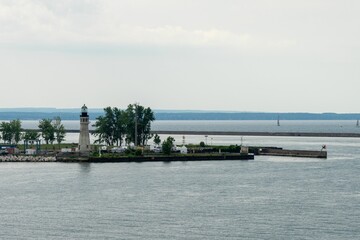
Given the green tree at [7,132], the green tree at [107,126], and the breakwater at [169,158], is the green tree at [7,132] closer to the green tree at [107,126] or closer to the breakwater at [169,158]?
the green tree at [107,126]

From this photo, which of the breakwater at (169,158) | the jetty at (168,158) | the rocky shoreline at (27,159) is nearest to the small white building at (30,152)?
the rocky shoreline at (27,159)

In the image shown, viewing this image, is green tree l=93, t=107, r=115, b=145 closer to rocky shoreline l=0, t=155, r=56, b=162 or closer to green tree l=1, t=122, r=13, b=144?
green tree l=1, t=122, r=13, b=144

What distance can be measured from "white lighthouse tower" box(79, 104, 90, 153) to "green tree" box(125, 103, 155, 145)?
80.4 feet

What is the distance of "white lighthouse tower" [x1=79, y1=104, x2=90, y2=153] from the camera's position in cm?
12825

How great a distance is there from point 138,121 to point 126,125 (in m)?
2.48

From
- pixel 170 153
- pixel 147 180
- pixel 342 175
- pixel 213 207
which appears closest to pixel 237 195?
pixel 213 207

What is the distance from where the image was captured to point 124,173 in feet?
353

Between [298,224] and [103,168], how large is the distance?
5547 cm

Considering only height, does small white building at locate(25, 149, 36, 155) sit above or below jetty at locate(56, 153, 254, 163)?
above

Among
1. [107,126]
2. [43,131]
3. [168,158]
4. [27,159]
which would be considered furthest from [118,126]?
[27,159]

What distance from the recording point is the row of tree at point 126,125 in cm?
15625

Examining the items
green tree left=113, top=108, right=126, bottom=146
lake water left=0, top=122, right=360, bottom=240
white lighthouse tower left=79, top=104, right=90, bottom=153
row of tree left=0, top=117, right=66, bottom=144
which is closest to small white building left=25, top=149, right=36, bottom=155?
white lighthouse tower left=79, top=104, right=90, bottom=153

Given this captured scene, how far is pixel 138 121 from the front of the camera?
515ft

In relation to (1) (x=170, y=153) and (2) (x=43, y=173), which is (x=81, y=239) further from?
(1) (x=170, y=153)
